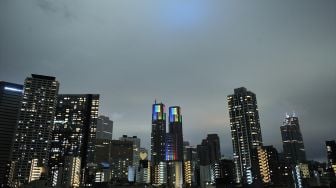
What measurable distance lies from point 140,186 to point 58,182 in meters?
65.1

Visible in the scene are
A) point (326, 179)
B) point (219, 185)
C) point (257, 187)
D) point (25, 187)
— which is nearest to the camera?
point (25, 187)

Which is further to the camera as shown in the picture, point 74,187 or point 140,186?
point 74,187

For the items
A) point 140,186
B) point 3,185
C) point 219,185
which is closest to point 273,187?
point 219,185

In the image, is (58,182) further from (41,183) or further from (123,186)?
(123,186)

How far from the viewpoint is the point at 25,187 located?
14838 cm

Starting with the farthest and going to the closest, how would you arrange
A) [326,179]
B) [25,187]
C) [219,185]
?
[326,179], [219,185], [25,187]

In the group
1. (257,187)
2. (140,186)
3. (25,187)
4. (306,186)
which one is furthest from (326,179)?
(25,187)

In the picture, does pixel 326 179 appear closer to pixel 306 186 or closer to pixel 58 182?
pixel 306 186

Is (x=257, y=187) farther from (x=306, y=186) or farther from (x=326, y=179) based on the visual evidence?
(x=326, y=179)

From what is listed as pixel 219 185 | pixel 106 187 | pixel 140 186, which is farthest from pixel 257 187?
pixel 106 187

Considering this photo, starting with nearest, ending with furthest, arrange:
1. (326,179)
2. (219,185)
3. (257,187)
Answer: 1. (257,187)
2. (219,185)
3. (326,179)

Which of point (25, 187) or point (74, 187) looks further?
point (74, 187)

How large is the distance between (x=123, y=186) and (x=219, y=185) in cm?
6067

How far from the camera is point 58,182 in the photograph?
198 metres
